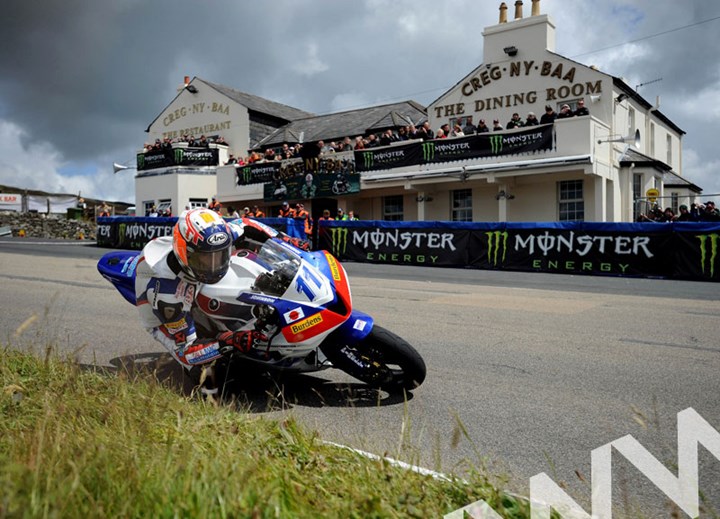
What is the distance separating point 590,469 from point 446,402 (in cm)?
144

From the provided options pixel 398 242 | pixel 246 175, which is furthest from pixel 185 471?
pixel 246 175

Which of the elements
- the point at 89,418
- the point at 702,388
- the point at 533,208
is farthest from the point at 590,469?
the point at 533,208

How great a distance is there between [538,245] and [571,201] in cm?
805

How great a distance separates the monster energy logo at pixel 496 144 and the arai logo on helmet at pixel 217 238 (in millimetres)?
20745

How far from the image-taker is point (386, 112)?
34250 millimetres

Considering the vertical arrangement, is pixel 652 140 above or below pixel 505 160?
above

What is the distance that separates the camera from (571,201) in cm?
2455

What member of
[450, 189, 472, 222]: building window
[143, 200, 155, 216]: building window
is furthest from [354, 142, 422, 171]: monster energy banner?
[143, 200, 155, 216]: building window

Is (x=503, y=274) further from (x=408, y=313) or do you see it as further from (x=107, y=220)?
(x=107, y=220)

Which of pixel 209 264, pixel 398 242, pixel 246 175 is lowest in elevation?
pixel 209 264

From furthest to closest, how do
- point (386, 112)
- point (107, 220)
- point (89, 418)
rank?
1. point (386, 112)
2. point (107, 220)
3. point (89, 418)

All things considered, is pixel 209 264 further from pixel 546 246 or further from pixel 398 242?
pixel 398 242

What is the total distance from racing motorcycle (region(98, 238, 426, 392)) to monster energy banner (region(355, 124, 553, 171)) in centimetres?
1992

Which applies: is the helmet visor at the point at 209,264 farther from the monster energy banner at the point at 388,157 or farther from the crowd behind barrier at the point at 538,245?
the monster energy banner at the point at 388,157
